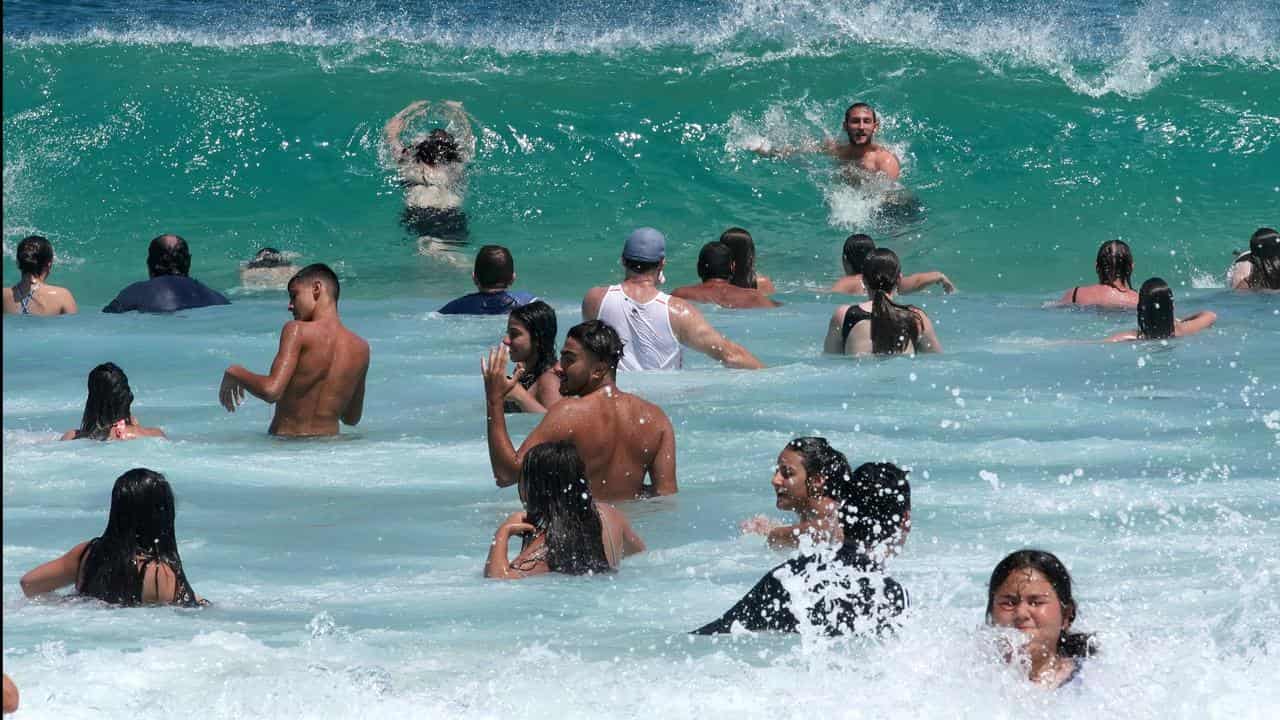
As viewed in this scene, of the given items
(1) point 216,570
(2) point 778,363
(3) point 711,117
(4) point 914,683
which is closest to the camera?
(4) point 914,683

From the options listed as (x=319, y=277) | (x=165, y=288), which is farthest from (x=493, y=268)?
(x=319, y=277)

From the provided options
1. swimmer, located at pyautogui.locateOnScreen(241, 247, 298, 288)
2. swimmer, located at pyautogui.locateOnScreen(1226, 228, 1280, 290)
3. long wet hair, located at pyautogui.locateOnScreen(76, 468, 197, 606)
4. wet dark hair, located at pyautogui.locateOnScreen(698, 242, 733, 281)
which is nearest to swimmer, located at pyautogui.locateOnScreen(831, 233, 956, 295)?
wet dark hair, located at pyautogui.locateOnScreen(698, 242, 733, 281)

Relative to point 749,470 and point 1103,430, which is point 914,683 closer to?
point 749,470

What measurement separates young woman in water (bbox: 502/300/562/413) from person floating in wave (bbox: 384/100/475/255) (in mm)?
7866

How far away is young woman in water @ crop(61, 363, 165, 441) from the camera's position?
9.23m

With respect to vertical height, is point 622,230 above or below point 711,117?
below

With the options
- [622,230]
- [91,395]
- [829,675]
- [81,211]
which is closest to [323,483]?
[91,395]

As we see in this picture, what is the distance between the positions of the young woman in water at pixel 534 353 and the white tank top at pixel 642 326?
1045 millimetres

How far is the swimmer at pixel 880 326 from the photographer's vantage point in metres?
11.1

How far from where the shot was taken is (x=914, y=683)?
547 centimetres

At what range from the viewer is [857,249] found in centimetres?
1347

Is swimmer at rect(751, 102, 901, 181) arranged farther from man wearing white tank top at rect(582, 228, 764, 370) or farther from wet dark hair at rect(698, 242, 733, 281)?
man wearing white tank top at rect(582, 228, 764, 370)

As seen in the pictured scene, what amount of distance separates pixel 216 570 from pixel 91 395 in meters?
2.48

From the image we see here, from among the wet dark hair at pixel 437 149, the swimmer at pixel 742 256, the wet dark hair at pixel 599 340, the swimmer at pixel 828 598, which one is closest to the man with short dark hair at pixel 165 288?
the wet dark hair at pixel 437 149
